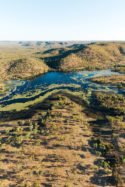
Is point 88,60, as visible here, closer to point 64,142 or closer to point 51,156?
point 64,142

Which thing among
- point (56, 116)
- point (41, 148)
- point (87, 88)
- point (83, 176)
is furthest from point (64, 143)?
point (87, 88)

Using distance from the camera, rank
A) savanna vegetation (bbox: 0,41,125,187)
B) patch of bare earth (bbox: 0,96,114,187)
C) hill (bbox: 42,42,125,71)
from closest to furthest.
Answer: patch of bare earth (bbox: 0,96,114,187) → savanna vegetation (bbox: 0,41,125,187) → hill (bbox: 42,42,125,71)

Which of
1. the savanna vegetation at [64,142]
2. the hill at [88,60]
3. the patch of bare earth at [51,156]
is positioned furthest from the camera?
the hill at [88,60]

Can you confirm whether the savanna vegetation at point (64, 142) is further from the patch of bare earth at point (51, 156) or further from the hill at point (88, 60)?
the hill at point (88, 60)

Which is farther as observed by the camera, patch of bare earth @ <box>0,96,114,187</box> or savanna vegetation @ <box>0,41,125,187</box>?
savanna vegetation @ <box>0,41,125,187</box>

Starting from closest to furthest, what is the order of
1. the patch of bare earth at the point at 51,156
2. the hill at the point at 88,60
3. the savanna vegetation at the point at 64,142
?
the patch of bare earth at the point at 51,156
the savanna vegetation at the point at 64,142
the hill at the point at 88,60

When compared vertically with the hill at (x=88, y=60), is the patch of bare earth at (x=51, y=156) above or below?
Answer: below

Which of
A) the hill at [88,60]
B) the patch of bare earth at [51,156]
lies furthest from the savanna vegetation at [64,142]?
the hill at [88,60]

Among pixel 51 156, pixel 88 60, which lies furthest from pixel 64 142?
pixel 88 60

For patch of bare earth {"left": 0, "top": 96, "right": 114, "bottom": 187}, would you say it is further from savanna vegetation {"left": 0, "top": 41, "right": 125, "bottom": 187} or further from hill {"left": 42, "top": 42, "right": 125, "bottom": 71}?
hill {"left": 42, "top": 42, "right": 125, "bottom": 71}

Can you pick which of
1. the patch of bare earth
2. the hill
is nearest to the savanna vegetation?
the patch of bare earth

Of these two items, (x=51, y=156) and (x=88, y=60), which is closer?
(x=51, y=156)

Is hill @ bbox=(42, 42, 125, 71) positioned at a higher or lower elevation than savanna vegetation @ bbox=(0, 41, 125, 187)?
higher
